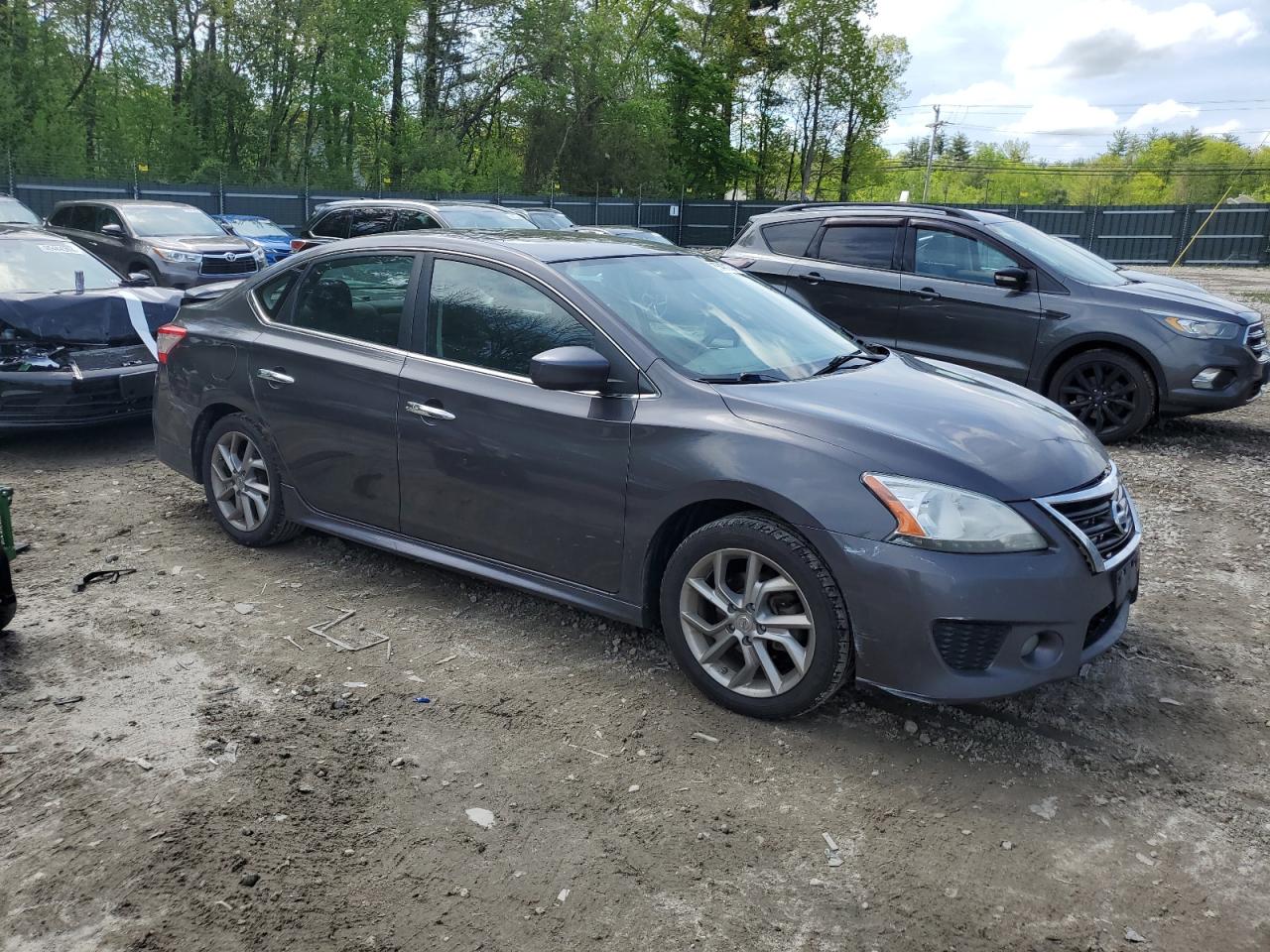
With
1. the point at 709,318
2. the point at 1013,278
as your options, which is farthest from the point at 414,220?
the point at 709,318

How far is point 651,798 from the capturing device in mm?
3143

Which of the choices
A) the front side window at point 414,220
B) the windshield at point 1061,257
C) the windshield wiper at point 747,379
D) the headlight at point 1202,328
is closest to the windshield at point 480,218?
the front side window at point 414,220

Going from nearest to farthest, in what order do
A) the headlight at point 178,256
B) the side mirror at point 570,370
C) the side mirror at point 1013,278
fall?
1. the side mirror at point 570,370
2. the side mirror at point 1013,278
3. the headlight at point 178,256

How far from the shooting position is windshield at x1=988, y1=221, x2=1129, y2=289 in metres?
7.93

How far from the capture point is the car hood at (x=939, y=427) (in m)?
3.30

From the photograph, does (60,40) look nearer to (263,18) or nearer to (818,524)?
(263,18)

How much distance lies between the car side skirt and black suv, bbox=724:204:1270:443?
5.16 meters

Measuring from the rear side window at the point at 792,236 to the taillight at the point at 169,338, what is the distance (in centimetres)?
544

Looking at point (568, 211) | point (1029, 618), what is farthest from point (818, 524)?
point (568, 211)

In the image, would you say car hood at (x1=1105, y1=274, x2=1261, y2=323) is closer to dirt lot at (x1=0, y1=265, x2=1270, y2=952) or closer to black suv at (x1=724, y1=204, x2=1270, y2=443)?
black suv at (x1=724, y1=204, x2=1270, y2=443)

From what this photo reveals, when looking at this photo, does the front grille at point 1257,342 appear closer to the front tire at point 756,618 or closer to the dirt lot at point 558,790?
the dirt lot at point 558,790

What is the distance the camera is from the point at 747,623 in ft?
11.5

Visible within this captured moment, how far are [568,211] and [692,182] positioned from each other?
24.4 m

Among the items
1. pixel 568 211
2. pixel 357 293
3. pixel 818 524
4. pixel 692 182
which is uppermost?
pixel 692 182
